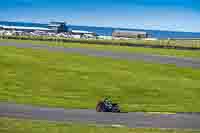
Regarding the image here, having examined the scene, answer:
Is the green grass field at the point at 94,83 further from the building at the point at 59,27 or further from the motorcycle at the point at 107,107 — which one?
the building at the point at 59,27

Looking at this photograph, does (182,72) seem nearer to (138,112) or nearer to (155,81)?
(155,81)

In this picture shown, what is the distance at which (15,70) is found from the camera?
3266cm

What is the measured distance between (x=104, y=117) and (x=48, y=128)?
3.94 metres

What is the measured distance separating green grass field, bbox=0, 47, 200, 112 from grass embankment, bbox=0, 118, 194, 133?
556 cm

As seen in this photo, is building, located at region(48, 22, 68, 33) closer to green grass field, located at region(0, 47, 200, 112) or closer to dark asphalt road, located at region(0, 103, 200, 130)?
green grass field, located at region(0, 47, 200, 112)

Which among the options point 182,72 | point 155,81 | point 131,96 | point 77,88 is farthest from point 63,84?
point 182,72

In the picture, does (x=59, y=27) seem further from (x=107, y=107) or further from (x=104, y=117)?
(x=104, y=117)

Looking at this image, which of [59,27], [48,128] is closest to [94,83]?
[48,128]

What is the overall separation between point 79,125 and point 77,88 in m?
10.3

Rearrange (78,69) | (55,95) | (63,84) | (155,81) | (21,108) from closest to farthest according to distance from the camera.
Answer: (21,108)
(55,95)
(63,84)
(155,81)
(78,69)

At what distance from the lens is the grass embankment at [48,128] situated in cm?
1727

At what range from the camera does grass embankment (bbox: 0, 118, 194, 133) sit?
17.3m

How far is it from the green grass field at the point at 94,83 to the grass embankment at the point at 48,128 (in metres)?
5.56

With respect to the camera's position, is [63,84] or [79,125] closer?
[79,125]
